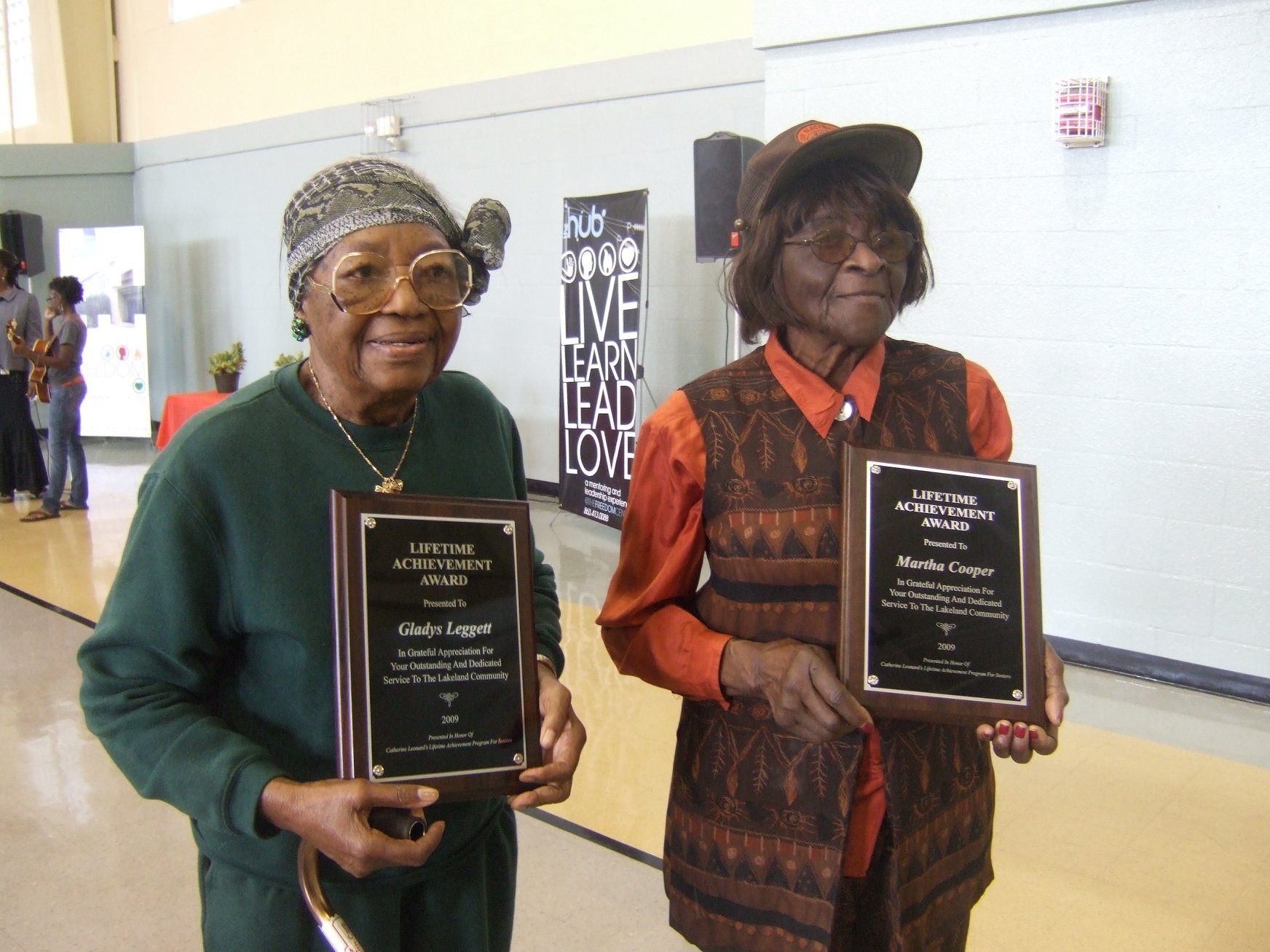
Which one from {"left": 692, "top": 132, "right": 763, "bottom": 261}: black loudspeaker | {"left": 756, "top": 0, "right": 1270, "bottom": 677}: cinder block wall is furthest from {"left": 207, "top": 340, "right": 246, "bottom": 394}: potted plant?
{"left": 756, "top": 0, "right": 1270, "bottom": 677}: cinder block wall

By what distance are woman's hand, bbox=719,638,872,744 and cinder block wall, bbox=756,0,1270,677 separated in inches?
124

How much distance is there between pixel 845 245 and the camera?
1339 mm

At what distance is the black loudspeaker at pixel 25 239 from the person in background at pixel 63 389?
2.74 m

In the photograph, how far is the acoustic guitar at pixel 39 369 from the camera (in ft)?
21.7

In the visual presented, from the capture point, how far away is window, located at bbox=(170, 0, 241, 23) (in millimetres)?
9562

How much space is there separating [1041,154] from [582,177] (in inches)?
132

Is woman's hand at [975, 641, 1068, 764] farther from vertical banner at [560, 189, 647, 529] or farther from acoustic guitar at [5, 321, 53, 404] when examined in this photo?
acoustic guitar at [5, 321, 53, 404]

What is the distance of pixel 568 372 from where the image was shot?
239 inches

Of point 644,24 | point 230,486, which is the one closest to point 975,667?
point 230,486

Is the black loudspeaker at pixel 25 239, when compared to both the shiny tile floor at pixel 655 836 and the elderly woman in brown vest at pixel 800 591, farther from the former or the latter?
the elderly woman in brown vest at pixel 800 591

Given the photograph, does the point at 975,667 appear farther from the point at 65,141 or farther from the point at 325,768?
the point at 65,141

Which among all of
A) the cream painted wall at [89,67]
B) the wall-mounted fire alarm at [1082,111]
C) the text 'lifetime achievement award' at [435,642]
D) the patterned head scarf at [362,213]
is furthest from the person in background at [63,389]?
the text 'lifetime achievement award' at [435,642]

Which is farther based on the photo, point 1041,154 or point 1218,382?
point 1041,154

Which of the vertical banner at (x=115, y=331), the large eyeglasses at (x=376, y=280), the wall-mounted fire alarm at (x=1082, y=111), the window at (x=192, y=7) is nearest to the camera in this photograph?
the large eyeglasses at (x=376, y=280)
